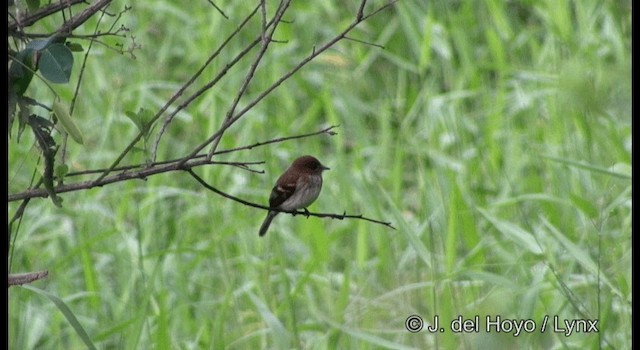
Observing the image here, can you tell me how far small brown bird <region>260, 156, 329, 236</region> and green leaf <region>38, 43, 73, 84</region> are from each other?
1000mm

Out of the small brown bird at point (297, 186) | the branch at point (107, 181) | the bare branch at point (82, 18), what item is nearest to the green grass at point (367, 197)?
the small brown bird at point (297, 186)

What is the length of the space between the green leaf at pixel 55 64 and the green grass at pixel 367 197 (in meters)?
1.03

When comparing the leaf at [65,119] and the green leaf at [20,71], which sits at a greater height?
the green leaf at [20,71]

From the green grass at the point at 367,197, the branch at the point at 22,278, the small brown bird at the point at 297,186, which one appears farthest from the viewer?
the green grass at the point at 367,197

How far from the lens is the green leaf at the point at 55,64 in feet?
6.01


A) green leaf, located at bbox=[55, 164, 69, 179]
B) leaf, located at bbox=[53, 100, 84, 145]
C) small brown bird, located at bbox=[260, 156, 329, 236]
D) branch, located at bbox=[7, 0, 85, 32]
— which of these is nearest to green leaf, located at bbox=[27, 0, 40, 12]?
branch, located at bbox=[7, 0, 85, 32]

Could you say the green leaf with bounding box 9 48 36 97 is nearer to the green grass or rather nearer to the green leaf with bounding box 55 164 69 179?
the green leaf with bounding box 55 164 69 179

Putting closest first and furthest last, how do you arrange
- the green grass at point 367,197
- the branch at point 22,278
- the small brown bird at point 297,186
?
the branch at point 22,278 < the small brown bird at point 297,186 < the green grass at point 367,197

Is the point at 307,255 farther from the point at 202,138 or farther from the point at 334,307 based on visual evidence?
the point at 202,138

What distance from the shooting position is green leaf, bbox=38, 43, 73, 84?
1832 millimetres

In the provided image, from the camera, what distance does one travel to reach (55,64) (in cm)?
184

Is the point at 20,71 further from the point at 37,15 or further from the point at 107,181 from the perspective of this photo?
the point at 107,181

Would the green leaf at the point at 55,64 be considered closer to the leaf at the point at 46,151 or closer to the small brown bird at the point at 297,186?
the leaf at the point at 46,151

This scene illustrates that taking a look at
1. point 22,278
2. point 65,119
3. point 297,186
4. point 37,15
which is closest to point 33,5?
point 37,15
